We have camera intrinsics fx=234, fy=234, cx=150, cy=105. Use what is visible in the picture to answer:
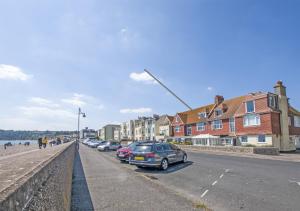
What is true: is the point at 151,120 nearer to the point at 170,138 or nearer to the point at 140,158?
the point at 170,138

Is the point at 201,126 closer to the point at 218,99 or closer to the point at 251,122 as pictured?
the point at 218,99

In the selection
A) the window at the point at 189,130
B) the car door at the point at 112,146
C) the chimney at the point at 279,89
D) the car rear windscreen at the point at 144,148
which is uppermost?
the chimney at the point at 279,89

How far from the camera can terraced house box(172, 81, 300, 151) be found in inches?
1321

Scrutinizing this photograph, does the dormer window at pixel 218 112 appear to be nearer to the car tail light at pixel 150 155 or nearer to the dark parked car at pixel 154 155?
the dark parked car at pixel 154 155

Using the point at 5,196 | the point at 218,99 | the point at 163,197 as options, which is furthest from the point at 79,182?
the point at 218,99

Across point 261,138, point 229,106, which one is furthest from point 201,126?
point 261,138

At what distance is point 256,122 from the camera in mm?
35438

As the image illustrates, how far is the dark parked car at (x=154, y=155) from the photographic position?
588 inches

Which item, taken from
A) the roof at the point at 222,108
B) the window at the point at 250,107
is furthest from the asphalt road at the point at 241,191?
the roof at the point at 222,108

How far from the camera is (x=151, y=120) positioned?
8931 centimetres

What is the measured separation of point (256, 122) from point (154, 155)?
25884mm

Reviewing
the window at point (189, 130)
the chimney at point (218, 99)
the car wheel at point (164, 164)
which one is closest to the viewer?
the car wheel at point (164, 164)

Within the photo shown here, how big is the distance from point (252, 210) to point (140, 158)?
373 inches

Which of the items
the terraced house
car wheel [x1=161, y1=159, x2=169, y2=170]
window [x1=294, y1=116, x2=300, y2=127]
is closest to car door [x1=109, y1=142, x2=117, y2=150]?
the terraced house
